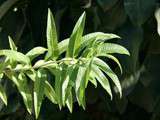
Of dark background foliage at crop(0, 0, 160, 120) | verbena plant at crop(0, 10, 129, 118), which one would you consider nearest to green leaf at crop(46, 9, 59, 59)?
verbena plant at crop(0, 10, 129, 118)

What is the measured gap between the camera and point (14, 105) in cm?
185

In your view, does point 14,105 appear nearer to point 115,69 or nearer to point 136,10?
point 115,69

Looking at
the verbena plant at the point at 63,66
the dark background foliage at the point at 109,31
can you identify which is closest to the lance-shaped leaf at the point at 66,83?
the verbena plant at the point at 63,66

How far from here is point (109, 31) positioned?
1.70 metres

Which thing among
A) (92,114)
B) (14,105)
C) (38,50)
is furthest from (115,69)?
(38,50)

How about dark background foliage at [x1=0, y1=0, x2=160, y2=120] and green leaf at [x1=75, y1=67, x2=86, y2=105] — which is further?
dark background foliage at [x1=0, y1=0, x2=160, y2=120]

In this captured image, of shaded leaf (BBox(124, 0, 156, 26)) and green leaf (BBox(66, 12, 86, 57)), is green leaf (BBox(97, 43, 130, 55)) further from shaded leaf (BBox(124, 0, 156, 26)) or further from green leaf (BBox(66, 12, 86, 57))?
shaded leaf (BBox(124, 0, 156, 26))

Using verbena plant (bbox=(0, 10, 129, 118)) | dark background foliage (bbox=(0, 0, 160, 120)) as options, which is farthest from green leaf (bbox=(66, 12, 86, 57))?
dark background foliage (bbox=(0, 0, 160, 120))

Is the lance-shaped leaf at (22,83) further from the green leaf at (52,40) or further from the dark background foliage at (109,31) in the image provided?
the dark background foliage at (109,31)

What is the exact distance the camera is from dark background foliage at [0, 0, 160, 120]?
168 centimetres

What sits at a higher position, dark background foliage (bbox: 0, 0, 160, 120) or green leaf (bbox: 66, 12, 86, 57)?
green leaf (bbox: 66, 12, 86, 57)

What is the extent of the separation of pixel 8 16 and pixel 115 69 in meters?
0.45

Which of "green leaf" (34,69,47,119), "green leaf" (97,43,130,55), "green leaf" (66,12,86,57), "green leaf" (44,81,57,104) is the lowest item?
"green leaf" (44,81,57,104)

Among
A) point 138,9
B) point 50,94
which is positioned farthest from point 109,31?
point 50,94
